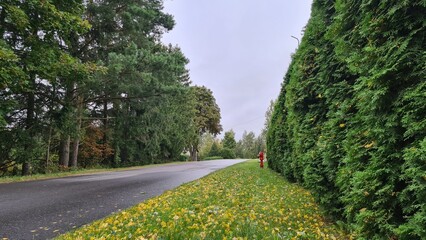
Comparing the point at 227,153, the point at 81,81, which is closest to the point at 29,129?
the point at 81,81

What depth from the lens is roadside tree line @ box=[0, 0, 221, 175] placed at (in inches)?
391

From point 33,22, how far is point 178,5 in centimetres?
1304

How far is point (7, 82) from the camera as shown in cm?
844

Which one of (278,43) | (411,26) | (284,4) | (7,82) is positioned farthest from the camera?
(278,43)

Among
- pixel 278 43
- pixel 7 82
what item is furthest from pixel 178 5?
pixel 7 82

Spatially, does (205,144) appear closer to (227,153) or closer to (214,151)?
(214,151)

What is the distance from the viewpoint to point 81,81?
11.9 meters

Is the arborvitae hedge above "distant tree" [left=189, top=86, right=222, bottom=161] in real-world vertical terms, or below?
below

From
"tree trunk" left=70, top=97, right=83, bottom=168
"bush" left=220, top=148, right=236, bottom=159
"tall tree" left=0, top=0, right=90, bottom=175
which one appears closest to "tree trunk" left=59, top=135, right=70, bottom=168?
"tree trunk" left=70, top=97, right=83, bottom=168

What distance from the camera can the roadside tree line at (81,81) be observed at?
9.92 m

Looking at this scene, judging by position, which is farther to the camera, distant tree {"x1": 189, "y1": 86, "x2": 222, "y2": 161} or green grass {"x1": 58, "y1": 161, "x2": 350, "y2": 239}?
distant tree {"x1": 189, "y1": 86, "x2": 222, "y2": 161}

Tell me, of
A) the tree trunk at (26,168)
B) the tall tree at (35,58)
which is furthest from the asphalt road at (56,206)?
the tree trunk at (26,168)

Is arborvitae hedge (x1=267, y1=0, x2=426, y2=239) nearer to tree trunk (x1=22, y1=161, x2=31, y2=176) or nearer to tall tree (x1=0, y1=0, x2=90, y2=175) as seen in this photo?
tall tree (x1=0, y1=0, x2=90, y2=175)

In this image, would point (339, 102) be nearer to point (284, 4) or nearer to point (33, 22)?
point (33, 22)
